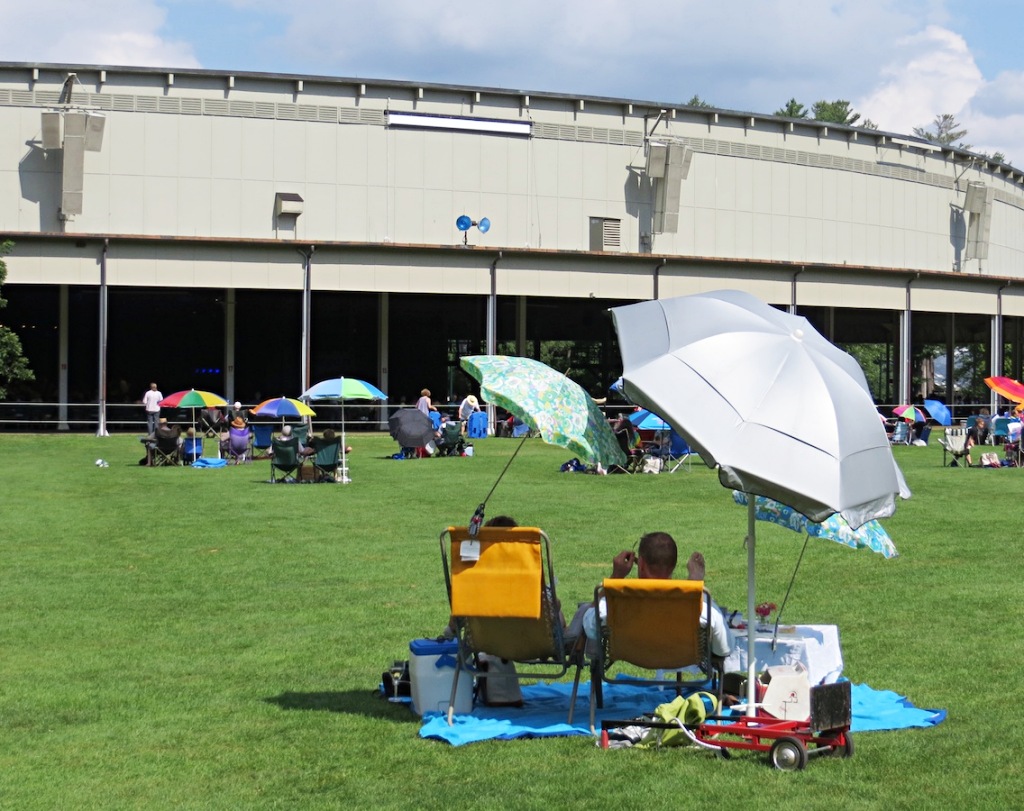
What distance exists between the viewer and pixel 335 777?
6441 mm

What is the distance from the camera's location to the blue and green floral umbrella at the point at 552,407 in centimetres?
739

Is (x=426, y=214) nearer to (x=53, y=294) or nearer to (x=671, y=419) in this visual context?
(x=53, y=294)

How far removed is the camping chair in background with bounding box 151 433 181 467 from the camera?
94.9 ft

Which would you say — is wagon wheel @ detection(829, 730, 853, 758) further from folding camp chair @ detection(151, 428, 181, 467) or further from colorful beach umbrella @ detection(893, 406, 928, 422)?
colorful beach umbrella @ detection(893, 406, 928, 422)

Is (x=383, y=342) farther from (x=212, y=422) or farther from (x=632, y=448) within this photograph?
(x=632, y=448)

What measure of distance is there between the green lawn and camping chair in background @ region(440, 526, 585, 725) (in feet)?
1.91

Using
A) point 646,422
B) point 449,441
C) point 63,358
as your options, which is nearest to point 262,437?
point 449,441

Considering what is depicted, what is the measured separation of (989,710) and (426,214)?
124 ft

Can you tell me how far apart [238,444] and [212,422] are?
9227mm

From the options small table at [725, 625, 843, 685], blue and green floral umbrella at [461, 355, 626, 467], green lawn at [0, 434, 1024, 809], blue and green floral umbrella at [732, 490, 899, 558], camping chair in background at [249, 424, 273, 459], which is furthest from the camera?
camping chair in background at [249, 424, 273, 459]

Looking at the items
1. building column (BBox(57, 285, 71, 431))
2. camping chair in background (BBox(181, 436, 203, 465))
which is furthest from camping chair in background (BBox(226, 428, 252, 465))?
building column (BBox(57, 285, 71, 431))

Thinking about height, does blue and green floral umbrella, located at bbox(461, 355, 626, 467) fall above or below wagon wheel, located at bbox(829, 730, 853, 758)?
above

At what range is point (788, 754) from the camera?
6.58 meters

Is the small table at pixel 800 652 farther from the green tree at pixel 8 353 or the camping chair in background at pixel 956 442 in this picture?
the green tree at pixel 8 353
